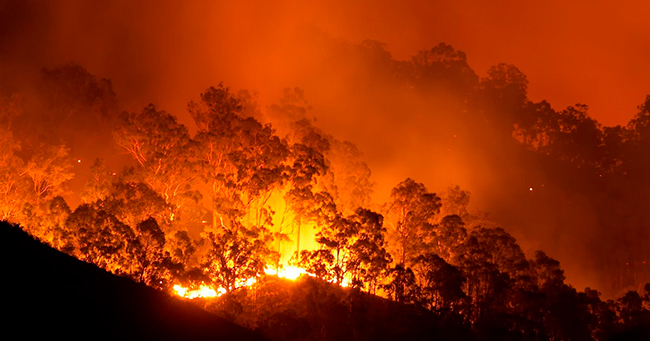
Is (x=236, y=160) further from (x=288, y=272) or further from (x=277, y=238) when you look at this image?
(x=288, y=272)

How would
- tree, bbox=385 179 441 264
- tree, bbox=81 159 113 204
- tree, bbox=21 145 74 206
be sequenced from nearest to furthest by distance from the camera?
tree, bbox=81 159 113 204, tree, bbox=21 145 74 206, tree, bbox=385 179 441 264

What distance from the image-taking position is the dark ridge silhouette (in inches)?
464

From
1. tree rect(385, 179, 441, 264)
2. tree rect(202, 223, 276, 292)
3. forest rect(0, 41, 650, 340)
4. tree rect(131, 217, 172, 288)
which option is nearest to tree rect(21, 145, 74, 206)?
forest rect(0, 41, 650, 340)

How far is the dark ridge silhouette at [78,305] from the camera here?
38.7 feet

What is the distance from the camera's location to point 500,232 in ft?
109

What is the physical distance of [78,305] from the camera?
13125 mm

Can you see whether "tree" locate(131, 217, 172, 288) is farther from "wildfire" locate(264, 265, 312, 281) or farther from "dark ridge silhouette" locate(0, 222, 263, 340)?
"dark ridge silhouette" locate(0, 222, 263, 340)

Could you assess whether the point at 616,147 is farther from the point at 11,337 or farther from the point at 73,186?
the point at 11,337

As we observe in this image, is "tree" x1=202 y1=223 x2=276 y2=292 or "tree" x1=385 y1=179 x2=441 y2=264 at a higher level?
"tree" x1=385 y1=179 x2=441 y2=264

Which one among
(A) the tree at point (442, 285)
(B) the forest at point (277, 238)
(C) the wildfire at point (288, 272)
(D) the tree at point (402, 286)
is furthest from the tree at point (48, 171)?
(A) the tree at point (442, 285)

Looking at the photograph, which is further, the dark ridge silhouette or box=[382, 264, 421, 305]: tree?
box=[382, 264, 421, 305]: tree

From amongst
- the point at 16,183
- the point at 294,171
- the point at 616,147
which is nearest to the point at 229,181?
the point at 294,171

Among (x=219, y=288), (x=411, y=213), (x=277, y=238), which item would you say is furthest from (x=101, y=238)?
(x=411, y=213)

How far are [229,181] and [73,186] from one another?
55.5ft
